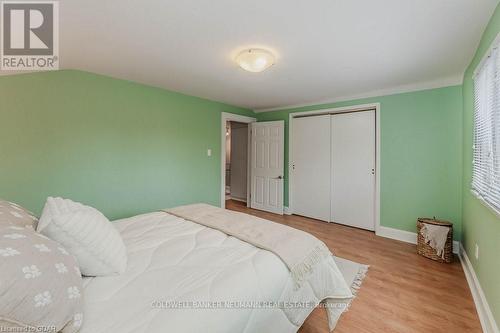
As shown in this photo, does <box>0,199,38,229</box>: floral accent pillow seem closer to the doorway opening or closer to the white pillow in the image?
the white pillow

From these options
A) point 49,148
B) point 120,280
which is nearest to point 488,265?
point 120,280

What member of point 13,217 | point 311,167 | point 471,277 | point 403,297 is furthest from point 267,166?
point 13,217

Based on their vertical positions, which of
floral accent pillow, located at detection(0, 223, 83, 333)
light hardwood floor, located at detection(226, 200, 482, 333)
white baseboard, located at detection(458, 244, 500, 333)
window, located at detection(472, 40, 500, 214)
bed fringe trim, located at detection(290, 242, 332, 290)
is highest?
window, located at detection(472, 40, 500, 214)

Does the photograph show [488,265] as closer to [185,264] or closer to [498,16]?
[498,16]

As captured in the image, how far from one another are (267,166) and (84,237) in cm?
393

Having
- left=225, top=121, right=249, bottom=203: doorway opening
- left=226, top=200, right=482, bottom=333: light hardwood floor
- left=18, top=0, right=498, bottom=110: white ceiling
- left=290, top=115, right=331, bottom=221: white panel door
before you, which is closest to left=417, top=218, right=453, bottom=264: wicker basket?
left=226, top=200, right=482, bottom=333: light hardwood floor

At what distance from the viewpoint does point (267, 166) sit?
481 cm

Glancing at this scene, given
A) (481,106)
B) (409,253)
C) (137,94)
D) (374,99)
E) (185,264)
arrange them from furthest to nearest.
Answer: (374,99), (137,94), (409,253), (481,106), (185,264)

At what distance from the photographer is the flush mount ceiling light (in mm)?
2051

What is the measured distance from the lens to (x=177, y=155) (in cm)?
366

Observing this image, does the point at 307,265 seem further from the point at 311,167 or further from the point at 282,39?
the point at 311,167

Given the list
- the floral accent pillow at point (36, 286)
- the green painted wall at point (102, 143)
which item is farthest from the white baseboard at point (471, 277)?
the green painted wall at point (102, 143)

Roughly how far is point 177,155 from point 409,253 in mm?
3571

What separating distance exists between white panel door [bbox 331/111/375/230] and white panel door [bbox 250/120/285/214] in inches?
41.9
